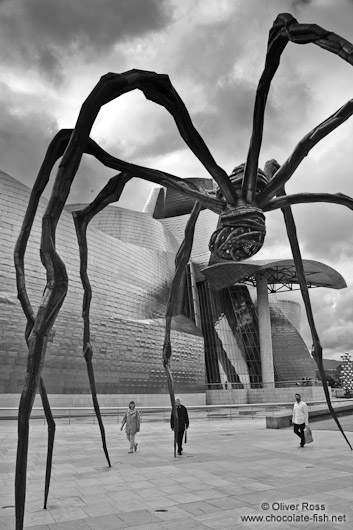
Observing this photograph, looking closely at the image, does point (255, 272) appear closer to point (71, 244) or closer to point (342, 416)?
point (71, 244)

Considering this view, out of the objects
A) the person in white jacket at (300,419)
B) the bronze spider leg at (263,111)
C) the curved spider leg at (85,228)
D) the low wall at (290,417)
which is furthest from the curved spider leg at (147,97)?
the low wall at (290,417)

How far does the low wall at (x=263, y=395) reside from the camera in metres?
35.1

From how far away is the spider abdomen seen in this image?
422cm

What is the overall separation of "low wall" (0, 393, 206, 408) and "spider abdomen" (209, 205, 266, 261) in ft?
63.8

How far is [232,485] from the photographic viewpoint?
5.45 meters

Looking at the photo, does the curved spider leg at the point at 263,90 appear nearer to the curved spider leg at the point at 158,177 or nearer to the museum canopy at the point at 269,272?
the curved spider leg at the point at 158,177

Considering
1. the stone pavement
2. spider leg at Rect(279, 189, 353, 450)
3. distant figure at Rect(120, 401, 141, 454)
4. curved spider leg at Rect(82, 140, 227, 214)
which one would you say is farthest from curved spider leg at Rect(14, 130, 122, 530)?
distant figure at Rect(120, 401, 141, 454)

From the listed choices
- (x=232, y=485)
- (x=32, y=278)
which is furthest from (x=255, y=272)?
(x=232, y=485)

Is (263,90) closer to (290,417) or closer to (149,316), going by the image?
(290,417)

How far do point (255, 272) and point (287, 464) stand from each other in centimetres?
3476

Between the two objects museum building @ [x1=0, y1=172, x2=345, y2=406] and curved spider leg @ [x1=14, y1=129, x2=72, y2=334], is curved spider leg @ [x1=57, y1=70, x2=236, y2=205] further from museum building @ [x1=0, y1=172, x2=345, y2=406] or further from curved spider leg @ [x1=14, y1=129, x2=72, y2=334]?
museum building @ [x1=0, y1=172, x2=345, y2=406]

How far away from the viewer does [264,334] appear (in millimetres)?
40719

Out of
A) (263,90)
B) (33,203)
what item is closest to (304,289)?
(263,90)

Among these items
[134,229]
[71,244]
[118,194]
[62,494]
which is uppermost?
[134,229]
